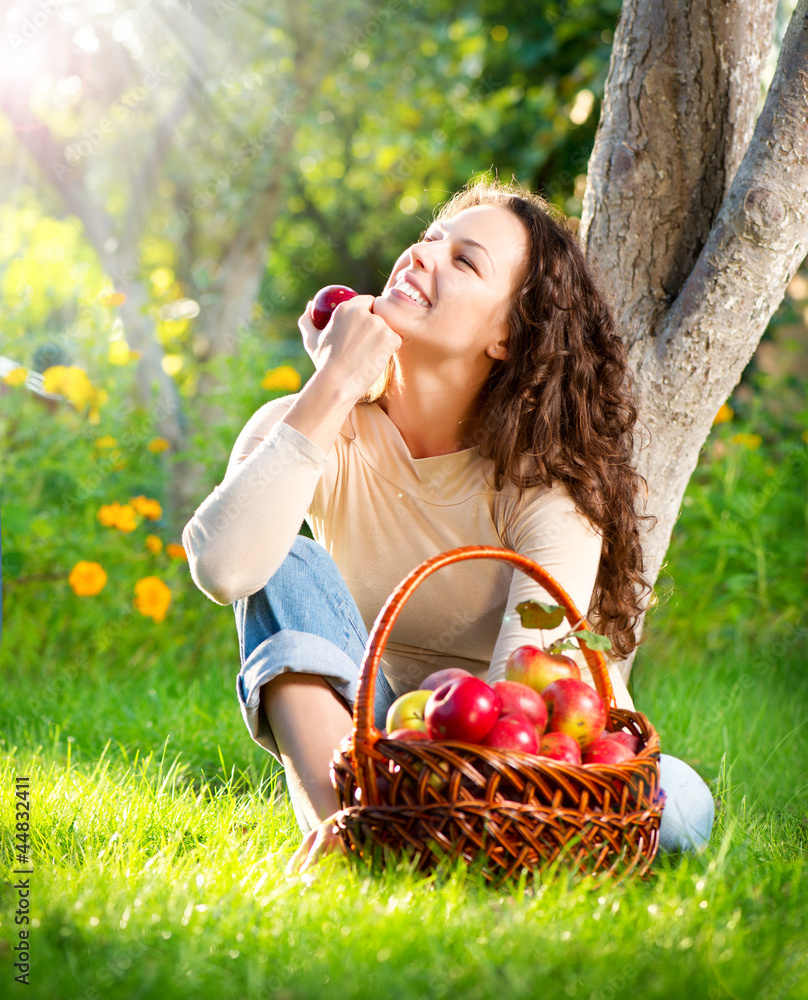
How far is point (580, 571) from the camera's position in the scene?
6.21ft

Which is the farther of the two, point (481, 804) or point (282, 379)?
point (282, 379)

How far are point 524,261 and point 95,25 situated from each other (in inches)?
172

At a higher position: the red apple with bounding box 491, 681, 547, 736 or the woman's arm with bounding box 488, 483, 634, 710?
the woman's arm with bounding box 488, 483, 634, 710

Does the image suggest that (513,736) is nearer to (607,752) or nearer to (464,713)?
(464,713)

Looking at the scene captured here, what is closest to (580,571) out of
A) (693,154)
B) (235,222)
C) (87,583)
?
(693,154)

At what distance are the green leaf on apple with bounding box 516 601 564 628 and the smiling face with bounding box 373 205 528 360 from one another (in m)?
0.65

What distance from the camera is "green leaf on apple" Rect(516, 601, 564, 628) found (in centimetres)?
159

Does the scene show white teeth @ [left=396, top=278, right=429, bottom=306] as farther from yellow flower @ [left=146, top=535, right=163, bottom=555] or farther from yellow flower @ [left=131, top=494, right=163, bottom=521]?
yellow flower @ [left=146, top=535, right=163, bottom=555]

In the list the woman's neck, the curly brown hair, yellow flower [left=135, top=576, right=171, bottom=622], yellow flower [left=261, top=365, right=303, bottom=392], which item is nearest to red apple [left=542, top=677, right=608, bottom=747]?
the curly brown hair

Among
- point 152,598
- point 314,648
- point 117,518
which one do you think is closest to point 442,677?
point 314,648

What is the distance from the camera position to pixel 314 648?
5.82 feet

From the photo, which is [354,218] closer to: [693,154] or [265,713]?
[693,154]

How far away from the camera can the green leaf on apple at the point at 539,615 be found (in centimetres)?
159

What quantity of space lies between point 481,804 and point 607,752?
0.26 m
